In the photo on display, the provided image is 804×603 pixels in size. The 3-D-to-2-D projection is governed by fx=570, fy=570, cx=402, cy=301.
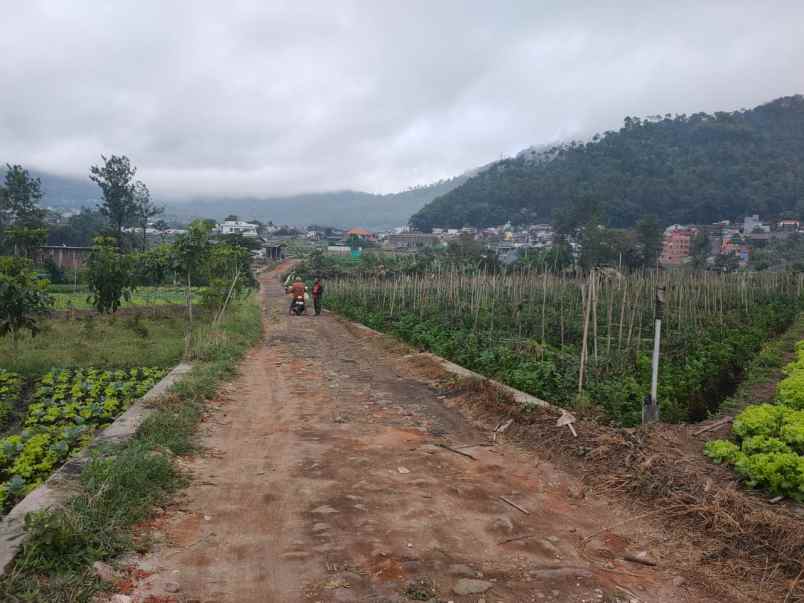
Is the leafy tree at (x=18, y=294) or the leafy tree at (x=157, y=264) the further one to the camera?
the leafy tree at (x=157, y=264)

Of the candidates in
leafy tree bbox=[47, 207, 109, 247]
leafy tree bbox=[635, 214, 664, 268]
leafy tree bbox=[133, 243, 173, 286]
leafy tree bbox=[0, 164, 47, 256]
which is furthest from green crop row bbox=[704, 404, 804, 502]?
leafy tree bbox=[47, 207, 109, 247]

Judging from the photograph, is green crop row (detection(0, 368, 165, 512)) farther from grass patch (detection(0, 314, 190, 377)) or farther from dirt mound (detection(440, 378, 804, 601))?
dirt mound (detection(440, 378, 804, 601))

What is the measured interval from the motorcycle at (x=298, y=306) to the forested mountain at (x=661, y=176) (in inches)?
1191

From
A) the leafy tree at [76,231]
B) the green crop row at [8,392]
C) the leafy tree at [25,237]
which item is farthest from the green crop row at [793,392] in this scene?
the leafy tree at [76,231]

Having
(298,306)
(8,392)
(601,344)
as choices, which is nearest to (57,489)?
(8,392)

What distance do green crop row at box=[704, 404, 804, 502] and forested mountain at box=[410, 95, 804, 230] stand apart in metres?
39.8

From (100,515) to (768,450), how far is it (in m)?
4.77

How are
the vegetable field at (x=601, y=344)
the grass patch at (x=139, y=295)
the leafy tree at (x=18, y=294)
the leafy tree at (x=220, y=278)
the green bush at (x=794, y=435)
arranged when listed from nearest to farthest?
the green bush at (x=794, y=435) < the vegetable field at (x=601, y=344) < the leafy tree at (x=18, y=294) < the leafy tree at (x=220, y=278) < the grass patch at (x=139, y=295)

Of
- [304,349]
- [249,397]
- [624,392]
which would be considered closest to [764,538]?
[624,392]

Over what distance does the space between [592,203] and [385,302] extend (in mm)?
29702

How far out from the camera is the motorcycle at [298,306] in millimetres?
18812

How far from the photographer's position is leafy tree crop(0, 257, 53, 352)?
850cm

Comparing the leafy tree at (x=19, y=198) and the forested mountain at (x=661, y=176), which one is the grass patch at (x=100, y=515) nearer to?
the leafy tree at (x=19, y=198)

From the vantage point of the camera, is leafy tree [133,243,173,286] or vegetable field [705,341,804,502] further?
leafy tree [133,243,173,286]
